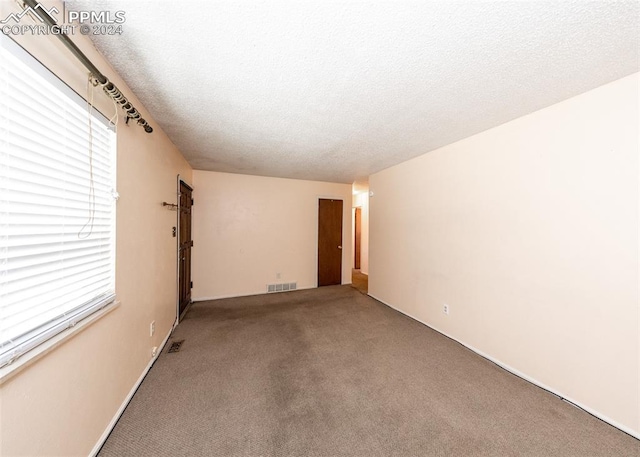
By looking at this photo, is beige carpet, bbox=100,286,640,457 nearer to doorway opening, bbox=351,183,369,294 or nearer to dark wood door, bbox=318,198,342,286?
dark wood door, bbox=318,198,342,286

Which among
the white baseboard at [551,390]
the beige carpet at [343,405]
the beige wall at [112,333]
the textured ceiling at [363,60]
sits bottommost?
the beige carpet at [343,405]

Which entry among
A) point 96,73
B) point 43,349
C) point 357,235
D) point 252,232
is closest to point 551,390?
point 43,349

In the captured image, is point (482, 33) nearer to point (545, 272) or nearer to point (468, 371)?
point (545, 272)

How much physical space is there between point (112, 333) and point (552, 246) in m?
3.47

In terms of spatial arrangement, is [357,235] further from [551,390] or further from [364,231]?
[551,390]

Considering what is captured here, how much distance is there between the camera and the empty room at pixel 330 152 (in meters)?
1.03

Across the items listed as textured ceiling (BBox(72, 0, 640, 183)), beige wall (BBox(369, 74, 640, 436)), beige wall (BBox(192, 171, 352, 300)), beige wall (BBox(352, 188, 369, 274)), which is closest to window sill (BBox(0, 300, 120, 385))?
textured ceiling (BBox(72, 0, 640, 183))

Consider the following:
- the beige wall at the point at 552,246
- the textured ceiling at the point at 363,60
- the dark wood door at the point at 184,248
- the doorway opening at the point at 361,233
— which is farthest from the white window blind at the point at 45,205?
the doorway opening at the point at 361,233

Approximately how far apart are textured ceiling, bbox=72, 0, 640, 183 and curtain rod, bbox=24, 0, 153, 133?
0.71 ft

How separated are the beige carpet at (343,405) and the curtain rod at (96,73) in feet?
7.15

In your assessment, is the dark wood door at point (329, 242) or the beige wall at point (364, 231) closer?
the dark wood door at point (329, 242)

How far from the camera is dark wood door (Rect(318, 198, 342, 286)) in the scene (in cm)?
502

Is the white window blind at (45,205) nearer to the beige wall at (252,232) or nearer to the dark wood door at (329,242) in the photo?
the beige wall at (252,232)

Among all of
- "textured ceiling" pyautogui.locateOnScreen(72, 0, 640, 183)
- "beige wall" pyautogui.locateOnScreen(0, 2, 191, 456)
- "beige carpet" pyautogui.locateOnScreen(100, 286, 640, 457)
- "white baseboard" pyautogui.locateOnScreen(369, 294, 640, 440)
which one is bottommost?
"beige carpet" pyautogui.locateOnScreen(100, 286, 640, 457)
